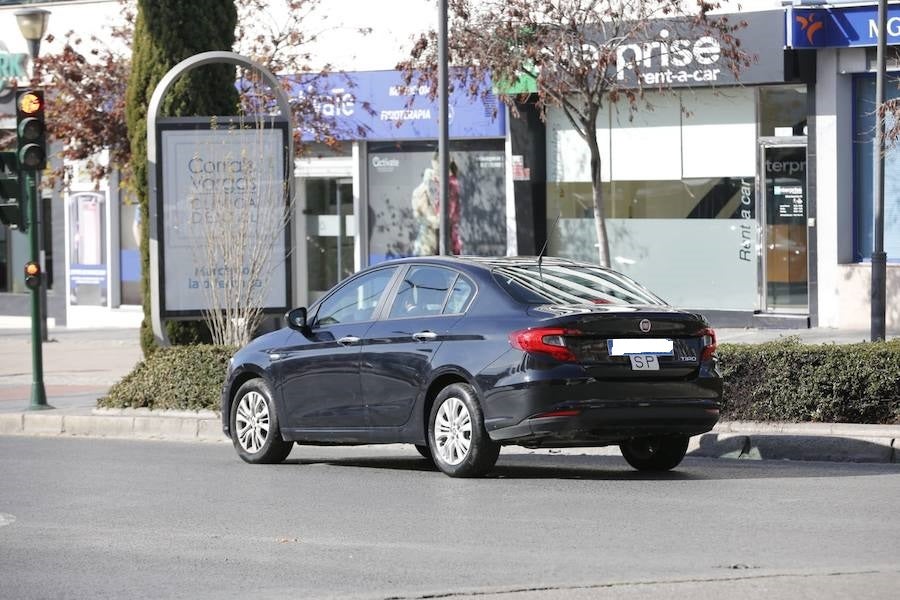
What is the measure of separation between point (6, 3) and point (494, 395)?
24.1 metres

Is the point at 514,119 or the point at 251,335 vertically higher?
the point at 514,119

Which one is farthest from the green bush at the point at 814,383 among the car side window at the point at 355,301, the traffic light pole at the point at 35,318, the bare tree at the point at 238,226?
the traffic light pole at the point at 35,318

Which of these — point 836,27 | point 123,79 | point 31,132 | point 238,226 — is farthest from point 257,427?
point 123,79

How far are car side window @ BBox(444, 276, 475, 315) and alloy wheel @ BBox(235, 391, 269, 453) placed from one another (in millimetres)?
2029

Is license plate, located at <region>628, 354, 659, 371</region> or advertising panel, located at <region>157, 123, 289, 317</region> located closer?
license plate, located at <region>628, 354, 659, 371</region>

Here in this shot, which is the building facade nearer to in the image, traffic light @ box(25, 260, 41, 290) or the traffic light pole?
the traffic light pole

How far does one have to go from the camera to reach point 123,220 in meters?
31.2

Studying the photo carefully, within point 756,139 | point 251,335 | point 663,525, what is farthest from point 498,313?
point 756,139

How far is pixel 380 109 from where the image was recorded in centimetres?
2697

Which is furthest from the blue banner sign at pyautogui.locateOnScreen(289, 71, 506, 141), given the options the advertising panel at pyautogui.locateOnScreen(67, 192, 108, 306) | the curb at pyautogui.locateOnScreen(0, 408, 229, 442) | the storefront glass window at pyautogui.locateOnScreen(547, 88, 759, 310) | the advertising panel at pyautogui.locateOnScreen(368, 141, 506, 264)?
the curb at pyautogui.locateOnScreen(0, 408, 229, 442)

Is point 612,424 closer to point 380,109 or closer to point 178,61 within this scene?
point 178,61

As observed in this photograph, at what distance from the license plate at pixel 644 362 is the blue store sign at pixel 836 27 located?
12408mm

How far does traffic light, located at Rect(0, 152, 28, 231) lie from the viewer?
16938 millimetres

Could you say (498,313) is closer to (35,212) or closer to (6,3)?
(35,212)
